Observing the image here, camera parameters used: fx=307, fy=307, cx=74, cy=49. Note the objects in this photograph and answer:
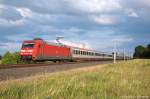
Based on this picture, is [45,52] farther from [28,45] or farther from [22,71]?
[22,71]

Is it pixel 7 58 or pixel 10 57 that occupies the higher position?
pixel 10 57

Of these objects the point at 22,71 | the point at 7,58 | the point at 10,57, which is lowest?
the point at 22,71

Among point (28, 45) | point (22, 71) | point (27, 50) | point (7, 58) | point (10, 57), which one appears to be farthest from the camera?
point (7, 58)

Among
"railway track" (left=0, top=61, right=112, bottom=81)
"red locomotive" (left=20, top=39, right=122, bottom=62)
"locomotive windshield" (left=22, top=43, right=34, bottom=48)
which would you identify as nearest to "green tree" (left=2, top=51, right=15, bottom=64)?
"red locomotive" (left=20, top=39, right=122, bottom=62)

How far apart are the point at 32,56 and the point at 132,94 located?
29.4 m

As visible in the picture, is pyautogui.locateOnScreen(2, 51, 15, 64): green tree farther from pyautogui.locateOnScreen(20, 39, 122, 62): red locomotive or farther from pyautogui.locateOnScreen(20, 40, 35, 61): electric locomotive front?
pyautogui.locateOnScreen(20, 40, 35, 61): electric locomotive front

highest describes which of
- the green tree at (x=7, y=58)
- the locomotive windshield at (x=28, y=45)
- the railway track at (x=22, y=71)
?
the locomotive windshield at (x=28, y=45)

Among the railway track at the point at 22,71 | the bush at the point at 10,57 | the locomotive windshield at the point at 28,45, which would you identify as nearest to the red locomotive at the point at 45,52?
the locomotive windshield at the point at 28,45

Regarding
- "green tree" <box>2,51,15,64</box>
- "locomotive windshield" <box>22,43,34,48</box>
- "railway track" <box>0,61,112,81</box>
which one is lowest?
"railway track" <box>0,61,112,81</box>

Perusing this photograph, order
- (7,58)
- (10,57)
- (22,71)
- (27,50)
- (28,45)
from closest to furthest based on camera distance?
(22,71) → (27,50) → (28,45) → (10,57) → (7,58)

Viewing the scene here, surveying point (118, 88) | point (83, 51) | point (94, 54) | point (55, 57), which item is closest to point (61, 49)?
point (55, 57)

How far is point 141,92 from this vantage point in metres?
10.8

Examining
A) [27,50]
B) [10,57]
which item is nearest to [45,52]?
[27,50]

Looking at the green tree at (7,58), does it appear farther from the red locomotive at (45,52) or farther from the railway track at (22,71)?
the railway track at (22,71)
